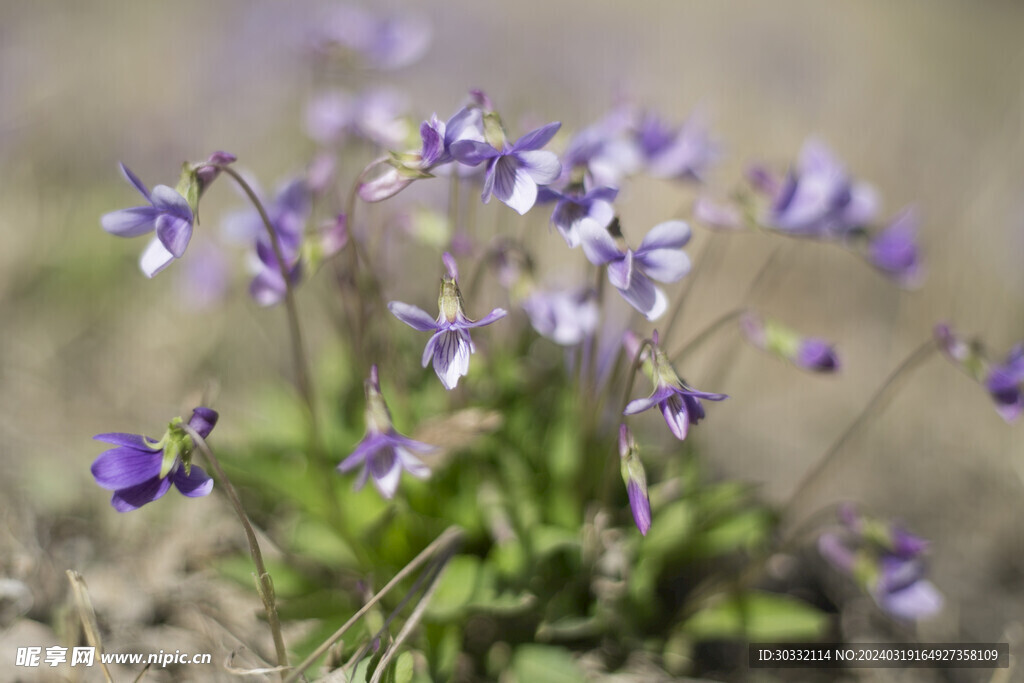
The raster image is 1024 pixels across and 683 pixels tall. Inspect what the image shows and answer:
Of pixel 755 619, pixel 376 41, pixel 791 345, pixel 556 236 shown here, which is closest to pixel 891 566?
pixel 755 619

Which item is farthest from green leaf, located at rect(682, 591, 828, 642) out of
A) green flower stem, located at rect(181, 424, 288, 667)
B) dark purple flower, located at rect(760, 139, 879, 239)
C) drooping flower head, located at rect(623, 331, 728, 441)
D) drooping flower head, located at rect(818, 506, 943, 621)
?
green flower stem, located at rect(181, 424, 288, 667)

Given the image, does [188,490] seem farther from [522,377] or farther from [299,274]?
[522,377]

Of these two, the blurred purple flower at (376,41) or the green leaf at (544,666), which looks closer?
the green leaf at (544,666)

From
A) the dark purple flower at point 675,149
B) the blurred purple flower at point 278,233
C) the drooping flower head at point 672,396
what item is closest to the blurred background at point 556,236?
the dark purple flower at point 675,149

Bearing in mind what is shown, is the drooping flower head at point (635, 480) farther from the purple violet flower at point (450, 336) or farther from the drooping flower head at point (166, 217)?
the drooping flower head at point (166, 217)

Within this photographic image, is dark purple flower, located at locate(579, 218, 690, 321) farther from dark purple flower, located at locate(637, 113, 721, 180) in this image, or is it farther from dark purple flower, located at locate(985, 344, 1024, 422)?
dark purple flower, located at locate(985, 344, 1024, 422)

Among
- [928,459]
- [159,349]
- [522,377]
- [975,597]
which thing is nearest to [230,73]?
[159,349]
